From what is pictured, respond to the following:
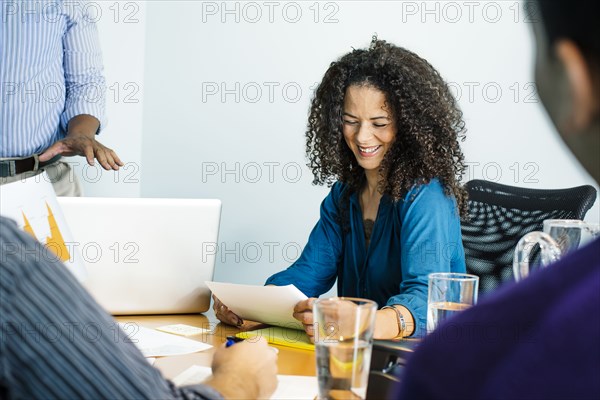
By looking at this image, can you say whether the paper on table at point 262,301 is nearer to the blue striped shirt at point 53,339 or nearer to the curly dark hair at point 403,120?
the curly dark hair at point 403,120

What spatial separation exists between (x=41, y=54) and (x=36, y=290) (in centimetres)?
198

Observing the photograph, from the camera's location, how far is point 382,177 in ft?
6.84

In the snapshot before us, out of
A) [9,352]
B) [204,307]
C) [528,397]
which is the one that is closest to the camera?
[528,397]

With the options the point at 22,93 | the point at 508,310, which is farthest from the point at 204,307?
the point at 508,310

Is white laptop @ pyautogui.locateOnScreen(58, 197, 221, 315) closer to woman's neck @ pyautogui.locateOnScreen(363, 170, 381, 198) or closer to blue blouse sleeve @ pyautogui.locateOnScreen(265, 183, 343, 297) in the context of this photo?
blue blouse sleeve @ pyautogui.locateOnScreen(265, 183, 343, 297)

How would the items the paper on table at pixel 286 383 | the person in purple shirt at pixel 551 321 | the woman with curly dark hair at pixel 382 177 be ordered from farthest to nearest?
the woman with curly dark hair at pixel 382 177 < the paper on table at pixel 286 383 < the person in purple shirt at pixel 551 321

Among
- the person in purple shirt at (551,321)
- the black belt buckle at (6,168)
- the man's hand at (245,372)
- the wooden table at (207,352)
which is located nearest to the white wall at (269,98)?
the black belt buckle at (6,168)

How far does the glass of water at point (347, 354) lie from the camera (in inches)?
36.7

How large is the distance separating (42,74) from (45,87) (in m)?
0.04

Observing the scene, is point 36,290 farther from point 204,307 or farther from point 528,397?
point 204,307

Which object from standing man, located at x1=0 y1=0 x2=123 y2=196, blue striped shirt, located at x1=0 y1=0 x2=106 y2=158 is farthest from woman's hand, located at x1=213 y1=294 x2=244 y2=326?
blue striped shirt, located at x1=0 y1=0 x2=106 y2=158

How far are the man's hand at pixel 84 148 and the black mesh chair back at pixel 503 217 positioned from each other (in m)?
1.11

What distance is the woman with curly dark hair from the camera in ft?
6.54

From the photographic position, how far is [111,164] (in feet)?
6.98
